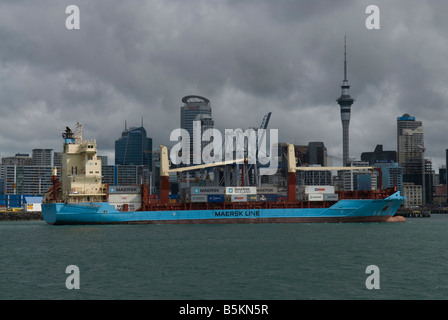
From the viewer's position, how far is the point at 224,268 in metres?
36.5

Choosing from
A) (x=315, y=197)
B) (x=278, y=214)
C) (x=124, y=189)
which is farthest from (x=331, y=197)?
(x=124, y=189)

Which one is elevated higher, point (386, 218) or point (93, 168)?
point (93, 168)

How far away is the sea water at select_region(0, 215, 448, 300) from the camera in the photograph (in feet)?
95.6

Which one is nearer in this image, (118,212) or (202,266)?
(202,266)

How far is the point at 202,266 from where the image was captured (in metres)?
37.6

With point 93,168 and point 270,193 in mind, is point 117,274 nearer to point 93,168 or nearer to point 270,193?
point 93,168

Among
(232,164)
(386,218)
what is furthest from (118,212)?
(386,218)

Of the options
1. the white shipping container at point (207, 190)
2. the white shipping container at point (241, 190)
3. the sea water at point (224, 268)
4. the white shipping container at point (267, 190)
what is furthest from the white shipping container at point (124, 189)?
the sea water at point (224, 268)

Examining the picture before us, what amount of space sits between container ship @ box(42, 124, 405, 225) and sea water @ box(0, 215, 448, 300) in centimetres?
1958

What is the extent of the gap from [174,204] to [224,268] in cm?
4964

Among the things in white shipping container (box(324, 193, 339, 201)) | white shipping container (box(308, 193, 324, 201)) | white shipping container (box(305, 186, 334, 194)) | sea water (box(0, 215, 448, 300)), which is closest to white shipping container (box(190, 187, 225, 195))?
white shipping container (box(305, 186, 334, 194))
